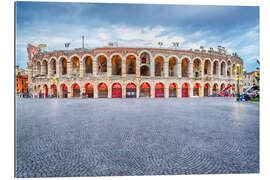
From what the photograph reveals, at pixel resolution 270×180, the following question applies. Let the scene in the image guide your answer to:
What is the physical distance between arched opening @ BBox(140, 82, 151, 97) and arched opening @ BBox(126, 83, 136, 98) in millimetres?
1557

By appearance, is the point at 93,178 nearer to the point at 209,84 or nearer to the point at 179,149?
the point at 179,149

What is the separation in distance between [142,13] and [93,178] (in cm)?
645

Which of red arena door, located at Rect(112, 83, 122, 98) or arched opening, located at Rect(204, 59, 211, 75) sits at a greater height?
arched opening, located at Rect(204, 59, 211, 75)

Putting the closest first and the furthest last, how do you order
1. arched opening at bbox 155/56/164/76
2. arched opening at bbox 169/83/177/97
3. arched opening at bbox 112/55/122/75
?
arched opening at bbox 112/55/122/75, arched opening at bbox 169/83/177/97, arched opening at bbox 155/56/164/76

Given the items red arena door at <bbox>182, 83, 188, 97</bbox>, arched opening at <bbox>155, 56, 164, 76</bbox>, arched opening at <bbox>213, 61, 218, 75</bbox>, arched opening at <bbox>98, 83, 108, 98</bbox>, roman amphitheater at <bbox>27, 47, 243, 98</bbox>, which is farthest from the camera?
arched opening at <bbox>213, 61, 218, 75</bbox>

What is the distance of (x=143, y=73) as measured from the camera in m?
26.8

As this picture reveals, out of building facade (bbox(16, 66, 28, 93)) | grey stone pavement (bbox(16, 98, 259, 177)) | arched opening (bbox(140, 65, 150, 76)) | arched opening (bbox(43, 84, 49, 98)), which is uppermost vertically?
arched opening (bbox(140, 65, 150, 76))

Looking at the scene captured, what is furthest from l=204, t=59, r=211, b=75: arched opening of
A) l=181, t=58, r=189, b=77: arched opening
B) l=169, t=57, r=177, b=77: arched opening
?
l=169, t=57, r=177, b=77: arched opening

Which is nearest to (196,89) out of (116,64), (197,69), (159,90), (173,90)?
(197,69)

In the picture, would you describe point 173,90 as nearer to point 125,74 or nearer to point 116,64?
point 125,74

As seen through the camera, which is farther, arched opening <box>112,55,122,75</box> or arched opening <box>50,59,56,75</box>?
arched opening <box>50,59,56,75</box>

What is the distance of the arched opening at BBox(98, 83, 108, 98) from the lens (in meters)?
24.0

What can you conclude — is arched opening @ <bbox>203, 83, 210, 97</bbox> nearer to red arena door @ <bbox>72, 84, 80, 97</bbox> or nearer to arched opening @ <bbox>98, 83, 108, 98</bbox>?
Answer: arched opening @ <bbox>98, 83, 108, 98</bbox>
